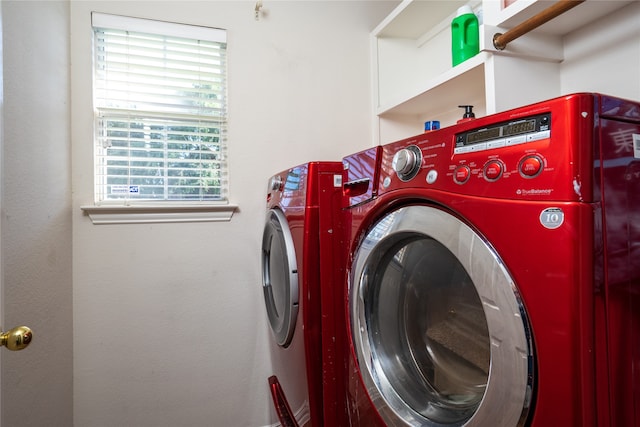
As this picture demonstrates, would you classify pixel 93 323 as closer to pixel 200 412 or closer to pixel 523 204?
pixel 200 412

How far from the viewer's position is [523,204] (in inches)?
20.0

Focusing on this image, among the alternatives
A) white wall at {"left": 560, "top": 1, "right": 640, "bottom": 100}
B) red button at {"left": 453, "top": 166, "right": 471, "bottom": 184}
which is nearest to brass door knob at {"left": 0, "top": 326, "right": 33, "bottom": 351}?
red button at {"left": 453, "top": 166, "right": 471, "bottom": 184}

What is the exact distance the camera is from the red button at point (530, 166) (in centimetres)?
49

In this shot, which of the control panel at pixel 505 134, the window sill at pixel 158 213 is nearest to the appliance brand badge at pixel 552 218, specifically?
the control panel at pixel 505 134

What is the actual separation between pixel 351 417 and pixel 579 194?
2.68 ft

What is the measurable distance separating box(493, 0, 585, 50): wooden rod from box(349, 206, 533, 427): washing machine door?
66 centimetres

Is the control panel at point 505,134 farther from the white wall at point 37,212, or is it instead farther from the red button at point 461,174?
the white wall at point 37,212

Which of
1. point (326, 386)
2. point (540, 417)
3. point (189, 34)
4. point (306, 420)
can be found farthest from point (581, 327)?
point (189, 34)

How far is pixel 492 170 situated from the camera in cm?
56

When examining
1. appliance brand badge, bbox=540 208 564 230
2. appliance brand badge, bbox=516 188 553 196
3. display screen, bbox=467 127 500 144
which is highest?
display screen, bbox=467 127 500 144

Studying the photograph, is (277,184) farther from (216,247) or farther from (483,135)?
(483,135)

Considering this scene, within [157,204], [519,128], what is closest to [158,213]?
[157,204]

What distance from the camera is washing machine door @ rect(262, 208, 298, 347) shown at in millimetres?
1174

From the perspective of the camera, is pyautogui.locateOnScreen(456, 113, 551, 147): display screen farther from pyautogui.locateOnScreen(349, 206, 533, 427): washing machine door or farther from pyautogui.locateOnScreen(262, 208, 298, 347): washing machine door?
pyautogui.locateOnScreen(262, 208, 298, 347): washing machine door
